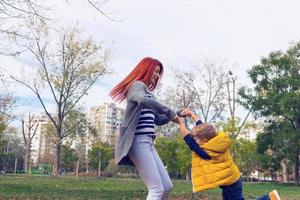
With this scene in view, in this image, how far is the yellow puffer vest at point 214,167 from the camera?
416cm

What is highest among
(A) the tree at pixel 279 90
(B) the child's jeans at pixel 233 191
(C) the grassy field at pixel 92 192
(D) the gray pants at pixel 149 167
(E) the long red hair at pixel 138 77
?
(A) the tree at pixel 279 90

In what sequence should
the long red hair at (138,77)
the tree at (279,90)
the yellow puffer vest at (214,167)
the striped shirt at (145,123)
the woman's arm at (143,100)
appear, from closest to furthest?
the woman's arm at (143,100), the striped shirt at (145,123), the long red hair at (138,77), the yellow puffer vest at (214,167), the tree at (279,90)

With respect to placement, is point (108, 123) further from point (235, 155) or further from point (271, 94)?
point (271, 94)

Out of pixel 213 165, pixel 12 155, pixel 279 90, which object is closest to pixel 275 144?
pixel 279 90

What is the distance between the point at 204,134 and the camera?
4.38m

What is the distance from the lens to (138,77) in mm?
4012

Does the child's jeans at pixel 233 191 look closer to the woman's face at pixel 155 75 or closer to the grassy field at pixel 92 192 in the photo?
the woman's face at pixel 155 75

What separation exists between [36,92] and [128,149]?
30.1 metres

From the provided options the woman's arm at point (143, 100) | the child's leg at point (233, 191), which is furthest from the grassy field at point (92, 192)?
the woman's arm at point (143, 100)

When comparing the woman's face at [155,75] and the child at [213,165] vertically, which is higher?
the woman's face at [155,75]

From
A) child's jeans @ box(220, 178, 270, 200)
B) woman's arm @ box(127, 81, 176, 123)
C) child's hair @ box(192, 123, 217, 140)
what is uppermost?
woman's arm @ box(127, 81, 176, 123)

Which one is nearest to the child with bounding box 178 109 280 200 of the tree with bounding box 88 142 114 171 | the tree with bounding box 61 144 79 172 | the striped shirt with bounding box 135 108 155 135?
the striped shirt with bounding box 135 108 155 135

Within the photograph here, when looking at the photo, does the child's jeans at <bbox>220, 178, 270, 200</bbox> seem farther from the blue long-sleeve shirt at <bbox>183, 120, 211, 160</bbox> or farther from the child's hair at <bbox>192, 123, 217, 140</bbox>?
the child's hair at <bbox>192, 123, 217, 140</bbox>

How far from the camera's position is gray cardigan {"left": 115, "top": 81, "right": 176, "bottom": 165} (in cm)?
376
